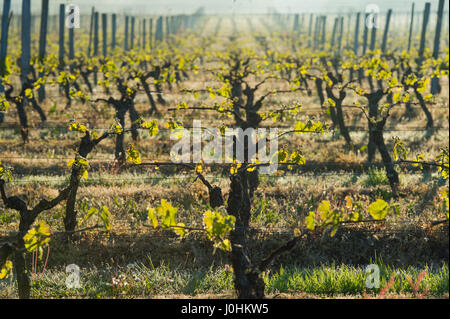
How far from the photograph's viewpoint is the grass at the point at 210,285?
483 cm

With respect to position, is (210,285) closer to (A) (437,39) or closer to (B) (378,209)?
(B) (378,209)

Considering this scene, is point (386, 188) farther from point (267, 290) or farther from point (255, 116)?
point (267, 290)

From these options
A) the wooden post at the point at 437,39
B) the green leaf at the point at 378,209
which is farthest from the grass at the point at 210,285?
the wooden post at the point at 437,39

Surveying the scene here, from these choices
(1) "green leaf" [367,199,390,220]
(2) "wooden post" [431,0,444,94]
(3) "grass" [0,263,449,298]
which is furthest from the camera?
(2) "wooden post" [431,0,444,94]

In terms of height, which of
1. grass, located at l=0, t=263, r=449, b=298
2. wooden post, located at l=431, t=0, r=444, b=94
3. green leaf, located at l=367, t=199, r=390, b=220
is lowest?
grass, located at l=0, t=263, r=449, b=298

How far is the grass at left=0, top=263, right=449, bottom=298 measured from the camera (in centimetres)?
483

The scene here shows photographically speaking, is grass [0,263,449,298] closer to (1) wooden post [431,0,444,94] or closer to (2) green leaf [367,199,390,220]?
(2) green leaf [367,199,390,220]

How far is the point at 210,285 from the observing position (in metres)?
5.13

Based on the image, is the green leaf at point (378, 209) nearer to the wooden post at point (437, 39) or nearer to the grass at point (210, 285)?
the grass at point (210, 285)

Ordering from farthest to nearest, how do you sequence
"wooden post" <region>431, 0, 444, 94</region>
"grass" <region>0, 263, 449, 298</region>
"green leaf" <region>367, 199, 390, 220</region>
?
"wooden post" <region>431, 0, 444, 94</region> → "grass" <region>0, 263, 449, 298</region> → "green leaf" <region>367, 199, 390, 220</region>

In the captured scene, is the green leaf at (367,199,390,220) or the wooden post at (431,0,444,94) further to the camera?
the wooden post at (431,0,444,94)

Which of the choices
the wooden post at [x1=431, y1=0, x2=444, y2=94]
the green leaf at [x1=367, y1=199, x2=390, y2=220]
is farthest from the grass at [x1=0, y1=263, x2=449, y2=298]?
the wooden post at [x1=431, y1=0, x2=444, y2=94]

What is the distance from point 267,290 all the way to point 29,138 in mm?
7762

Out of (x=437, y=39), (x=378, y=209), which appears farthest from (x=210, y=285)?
(x=437, y=39)
